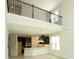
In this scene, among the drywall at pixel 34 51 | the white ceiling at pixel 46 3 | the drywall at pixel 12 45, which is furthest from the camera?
the drywall at pixel 34 51

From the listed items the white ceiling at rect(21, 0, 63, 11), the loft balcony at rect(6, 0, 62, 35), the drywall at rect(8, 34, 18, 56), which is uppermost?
the white ceiling at rect(21, 0, 63, 11)

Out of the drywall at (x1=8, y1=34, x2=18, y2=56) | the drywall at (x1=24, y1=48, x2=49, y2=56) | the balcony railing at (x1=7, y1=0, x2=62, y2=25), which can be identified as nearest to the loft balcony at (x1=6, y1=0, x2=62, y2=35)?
the balcony railing at (x1=7, y1=0, x2=62, y2=25)

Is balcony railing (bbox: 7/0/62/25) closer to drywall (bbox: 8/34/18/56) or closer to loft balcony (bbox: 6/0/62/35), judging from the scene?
loft balcony (bbox: 6/0/62/35)

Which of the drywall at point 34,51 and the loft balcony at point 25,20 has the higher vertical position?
the loft balcony at point 25,20

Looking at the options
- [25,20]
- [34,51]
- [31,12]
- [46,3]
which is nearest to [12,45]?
[34,51]

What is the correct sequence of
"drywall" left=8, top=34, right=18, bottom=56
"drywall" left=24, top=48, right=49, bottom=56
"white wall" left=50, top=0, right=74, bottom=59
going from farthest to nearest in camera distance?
"drywall" left=24, top=48, right=49, bottom=56
"drywall" left=8, top=34, right=18, bottom=56
"white wall" left=50, top=0, right=74, bottom=59

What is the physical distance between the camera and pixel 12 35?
523 inches

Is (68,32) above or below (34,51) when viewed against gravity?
above

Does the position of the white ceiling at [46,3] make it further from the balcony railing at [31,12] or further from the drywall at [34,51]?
the drywall at [34,51]

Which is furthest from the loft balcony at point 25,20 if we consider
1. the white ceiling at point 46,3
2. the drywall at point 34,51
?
the drywall at point 34,51

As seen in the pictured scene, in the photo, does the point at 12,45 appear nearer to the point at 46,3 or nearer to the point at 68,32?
the point at 46,3

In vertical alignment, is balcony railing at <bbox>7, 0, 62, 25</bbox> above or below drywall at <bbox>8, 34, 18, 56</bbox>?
above

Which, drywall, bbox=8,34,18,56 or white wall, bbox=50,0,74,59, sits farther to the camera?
drywall, bbox=8,34,18,56
